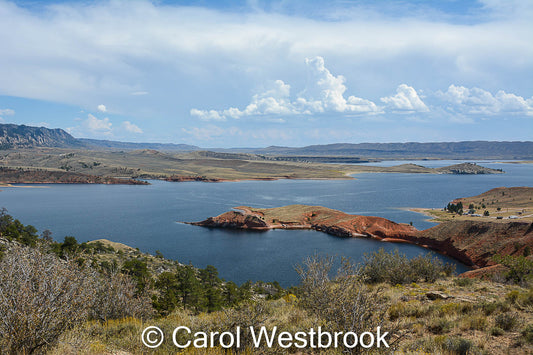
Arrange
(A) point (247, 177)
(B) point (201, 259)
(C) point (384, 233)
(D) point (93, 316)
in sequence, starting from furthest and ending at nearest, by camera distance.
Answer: (A) point (247, 177), (C) point (384, 233), (B) point (201, 259), (D) point (93, 316)

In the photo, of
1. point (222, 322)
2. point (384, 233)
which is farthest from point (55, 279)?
point (384, 233)

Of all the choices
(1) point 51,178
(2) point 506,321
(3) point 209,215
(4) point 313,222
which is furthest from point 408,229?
(1) point 51,178

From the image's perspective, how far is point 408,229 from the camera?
55.5 metres

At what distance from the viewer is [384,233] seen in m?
54.6

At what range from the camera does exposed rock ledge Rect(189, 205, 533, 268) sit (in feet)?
128

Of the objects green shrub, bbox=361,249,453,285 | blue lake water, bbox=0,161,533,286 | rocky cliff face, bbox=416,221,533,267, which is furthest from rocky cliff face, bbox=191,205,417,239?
green shrub, bbox=361,249,453,285

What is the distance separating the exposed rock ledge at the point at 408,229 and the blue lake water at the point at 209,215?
2.67m

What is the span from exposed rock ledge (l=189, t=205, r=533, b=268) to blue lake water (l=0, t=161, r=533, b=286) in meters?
2.67

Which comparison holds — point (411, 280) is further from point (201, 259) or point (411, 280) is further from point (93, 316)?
point (201, 259)

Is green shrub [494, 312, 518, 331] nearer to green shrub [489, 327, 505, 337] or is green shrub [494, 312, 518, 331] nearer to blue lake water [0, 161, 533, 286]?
green shrub [489, 327, 505, 337]

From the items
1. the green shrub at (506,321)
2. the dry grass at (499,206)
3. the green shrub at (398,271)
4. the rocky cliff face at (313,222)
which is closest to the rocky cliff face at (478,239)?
the rocky cliff face at (313,222)

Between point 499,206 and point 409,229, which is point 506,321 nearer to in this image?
point 409,229

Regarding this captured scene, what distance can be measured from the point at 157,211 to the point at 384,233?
49.2 meters

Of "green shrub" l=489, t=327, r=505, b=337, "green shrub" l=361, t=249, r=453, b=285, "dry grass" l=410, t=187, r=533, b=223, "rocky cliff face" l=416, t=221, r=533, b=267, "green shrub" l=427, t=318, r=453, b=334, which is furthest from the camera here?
"dry grass" l=410, t=187, r=533, b=223
